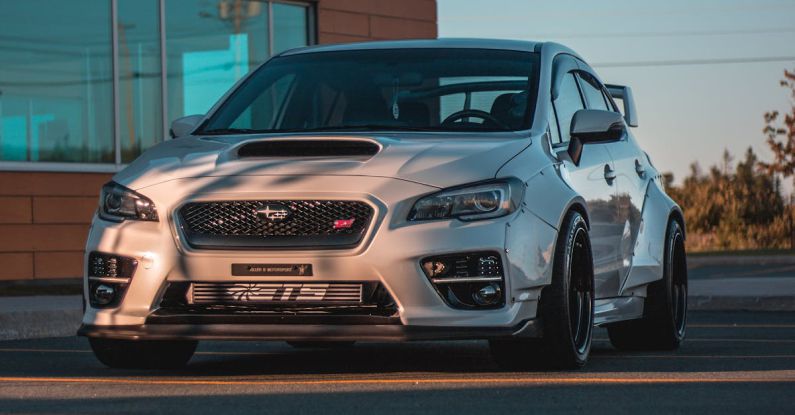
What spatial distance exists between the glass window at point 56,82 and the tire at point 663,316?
8130 mm

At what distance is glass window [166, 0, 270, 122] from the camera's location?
57.2 feet

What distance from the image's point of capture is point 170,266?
6969 millimetres

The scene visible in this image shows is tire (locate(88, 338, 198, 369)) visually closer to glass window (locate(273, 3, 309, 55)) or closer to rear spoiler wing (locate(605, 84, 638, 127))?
rear spoiler wing (locate(605, 84, 638, 127))

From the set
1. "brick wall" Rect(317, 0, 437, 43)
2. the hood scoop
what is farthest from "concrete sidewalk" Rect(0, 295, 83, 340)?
"brick wall" Rect(317, 0, 437, 43)

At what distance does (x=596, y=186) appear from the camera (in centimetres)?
823

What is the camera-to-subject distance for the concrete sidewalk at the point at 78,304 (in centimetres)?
1159

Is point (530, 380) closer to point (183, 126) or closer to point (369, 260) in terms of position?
point (369, 260)

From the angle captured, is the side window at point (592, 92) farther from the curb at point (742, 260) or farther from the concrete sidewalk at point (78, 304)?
the curb at point (742, 260)

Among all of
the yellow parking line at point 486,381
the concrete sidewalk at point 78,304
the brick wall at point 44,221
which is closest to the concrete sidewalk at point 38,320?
the concrete sidewalk at point 78,304

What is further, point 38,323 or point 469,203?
point 38,323

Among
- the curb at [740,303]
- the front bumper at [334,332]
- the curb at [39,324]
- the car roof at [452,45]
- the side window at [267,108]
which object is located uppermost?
the car roof at [452,45]

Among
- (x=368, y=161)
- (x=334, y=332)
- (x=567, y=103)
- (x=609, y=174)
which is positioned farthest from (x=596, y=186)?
(x=334, y=332)

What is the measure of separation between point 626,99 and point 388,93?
110 inches

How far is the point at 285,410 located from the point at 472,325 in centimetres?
127
